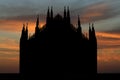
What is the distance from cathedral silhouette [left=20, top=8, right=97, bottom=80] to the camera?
8788 cm

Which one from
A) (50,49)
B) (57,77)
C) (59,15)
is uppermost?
(59,15)

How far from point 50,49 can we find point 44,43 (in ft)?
5.85

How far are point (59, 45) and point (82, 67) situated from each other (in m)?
6.79

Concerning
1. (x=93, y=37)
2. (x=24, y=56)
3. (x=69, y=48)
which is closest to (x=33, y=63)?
(x=24, y=56)

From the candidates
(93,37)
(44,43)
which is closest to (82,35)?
(93,37)

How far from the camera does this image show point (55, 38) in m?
90.1

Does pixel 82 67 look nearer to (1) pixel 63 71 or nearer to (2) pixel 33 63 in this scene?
(1) pixel 63 71

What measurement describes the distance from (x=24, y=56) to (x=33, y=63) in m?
2.72

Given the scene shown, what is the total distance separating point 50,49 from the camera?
291 ft

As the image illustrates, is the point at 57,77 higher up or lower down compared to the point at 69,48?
lower down

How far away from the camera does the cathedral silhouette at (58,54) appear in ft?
288

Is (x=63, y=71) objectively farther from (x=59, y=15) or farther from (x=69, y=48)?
(x=59, y=15)

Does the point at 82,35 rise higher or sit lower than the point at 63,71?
higher

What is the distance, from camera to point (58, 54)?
291 feet
